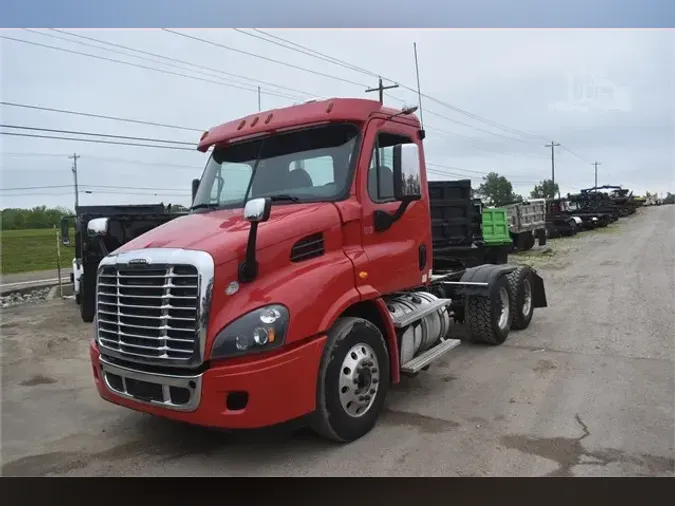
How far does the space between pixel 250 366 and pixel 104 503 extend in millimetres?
1422

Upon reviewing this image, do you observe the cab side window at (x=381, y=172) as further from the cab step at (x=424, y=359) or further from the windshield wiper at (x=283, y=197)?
the cab step at (x=424, y=359)

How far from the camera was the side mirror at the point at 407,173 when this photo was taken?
480 cm

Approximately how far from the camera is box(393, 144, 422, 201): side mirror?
4801mm

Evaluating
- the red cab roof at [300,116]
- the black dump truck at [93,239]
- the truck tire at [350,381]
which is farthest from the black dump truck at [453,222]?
the black dump truck at [93,239]

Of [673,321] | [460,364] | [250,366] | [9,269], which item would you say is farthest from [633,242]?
[9,269]

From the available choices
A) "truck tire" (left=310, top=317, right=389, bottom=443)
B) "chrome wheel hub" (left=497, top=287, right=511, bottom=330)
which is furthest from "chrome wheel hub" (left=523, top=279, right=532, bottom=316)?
"truck tire" (left=310, top=317, right=389, bottom=443)

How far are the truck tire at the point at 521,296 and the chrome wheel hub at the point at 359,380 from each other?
3909 mm

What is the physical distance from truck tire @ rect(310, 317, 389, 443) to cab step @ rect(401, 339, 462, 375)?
387 mm

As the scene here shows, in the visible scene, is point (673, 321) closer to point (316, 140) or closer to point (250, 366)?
point (316, 140)

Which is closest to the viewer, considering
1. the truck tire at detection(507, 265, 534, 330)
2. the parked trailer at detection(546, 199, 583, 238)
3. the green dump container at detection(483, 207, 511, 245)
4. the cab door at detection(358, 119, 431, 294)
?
the cab door at detection(358, 119, 431, 294)

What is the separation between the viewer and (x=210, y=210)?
196 inches

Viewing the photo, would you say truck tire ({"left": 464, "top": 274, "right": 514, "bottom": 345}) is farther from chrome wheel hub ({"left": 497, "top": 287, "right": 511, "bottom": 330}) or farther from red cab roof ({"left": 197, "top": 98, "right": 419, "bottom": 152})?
red cab roof ({"left": 197, "top": 98, "right": 419, "bottom": 152})

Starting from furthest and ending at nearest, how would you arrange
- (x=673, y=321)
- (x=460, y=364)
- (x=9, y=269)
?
(x=9, y=269) → (x=673, y=321) → (x=460, y=364)

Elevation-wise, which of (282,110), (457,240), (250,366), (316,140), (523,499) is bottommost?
(523,499)
